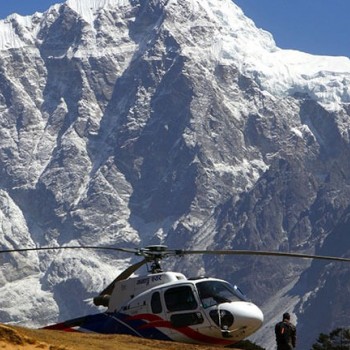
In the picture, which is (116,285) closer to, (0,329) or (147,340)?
(147,340)

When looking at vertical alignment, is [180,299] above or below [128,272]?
below

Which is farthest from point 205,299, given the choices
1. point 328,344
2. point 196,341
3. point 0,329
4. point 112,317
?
point 328,344

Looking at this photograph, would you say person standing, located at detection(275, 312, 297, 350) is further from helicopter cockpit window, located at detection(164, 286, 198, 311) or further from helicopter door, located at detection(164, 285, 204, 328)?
helicopter cockpit window, located at detection(164, 286, 198, 311)

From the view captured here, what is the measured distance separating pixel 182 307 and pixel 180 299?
0.38 metres

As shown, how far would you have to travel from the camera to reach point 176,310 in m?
49.8

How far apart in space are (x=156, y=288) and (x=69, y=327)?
15.7 ft

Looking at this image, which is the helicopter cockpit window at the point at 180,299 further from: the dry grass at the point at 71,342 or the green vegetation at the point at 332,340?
the green vegetation at the point at 332,340

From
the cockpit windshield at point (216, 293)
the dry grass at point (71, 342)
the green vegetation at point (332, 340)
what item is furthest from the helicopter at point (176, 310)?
the green vegetation at point (332, 340)

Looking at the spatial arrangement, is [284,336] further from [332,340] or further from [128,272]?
[332,340]

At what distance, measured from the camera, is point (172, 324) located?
49.7m

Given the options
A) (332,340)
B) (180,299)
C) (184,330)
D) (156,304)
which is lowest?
(184,330)

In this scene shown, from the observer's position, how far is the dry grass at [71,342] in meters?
39.1

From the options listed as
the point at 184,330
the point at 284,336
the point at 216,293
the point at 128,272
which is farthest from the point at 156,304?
the point at 284,336

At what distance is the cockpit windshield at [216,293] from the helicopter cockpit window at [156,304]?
1799mm
